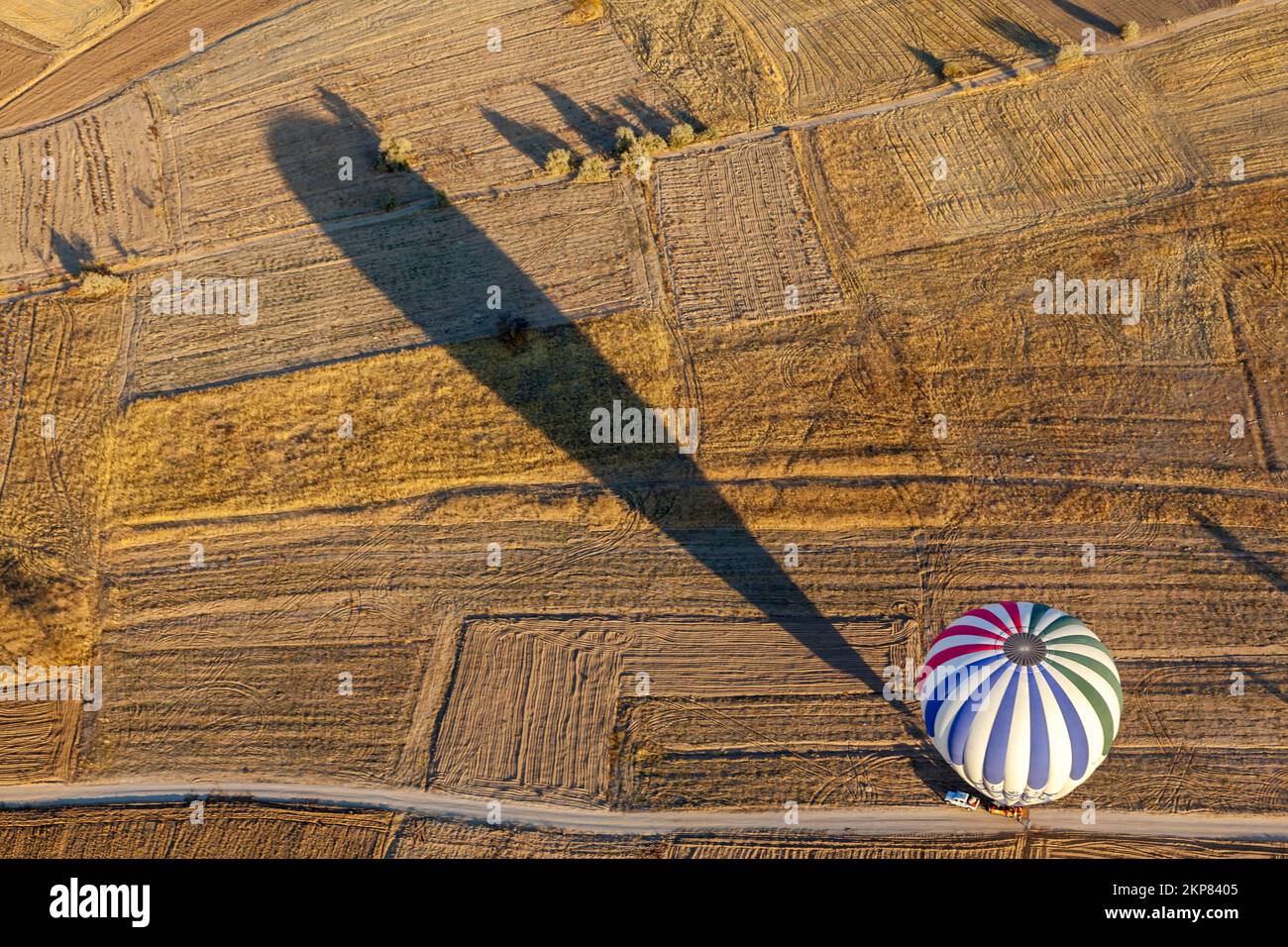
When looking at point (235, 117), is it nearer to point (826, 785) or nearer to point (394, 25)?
point (394, 25)

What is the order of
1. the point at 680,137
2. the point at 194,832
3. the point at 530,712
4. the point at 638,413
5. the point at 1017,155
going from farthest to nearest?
the point at 680,137, the point at 1017,155, the point at 638,413, the point at 530,712, the point at 194,832

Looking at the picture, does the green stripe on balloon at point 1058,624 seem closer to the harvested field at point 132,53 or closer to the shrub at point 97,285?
the shrub at point 97,285

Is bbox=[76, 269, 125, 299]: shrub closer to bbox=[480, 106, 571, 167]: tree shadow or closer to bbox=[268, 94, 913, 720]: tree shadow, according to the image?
bbox=[268, 94, 913, 720]: tree shadow

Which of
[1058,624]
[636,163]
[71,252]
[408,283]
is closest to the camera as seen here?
[1058,624]

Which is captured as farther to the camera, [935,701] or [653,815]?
[653,815]

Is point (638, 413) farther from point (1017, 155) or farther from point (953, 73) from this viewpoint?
point (953, 73)

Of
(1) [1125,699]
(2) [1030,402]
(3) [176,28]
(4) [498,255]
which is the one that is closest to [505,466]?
(4) [498,255]

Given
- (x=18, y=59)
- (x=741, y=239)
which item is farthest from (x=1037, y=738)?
(x=18, y=59)

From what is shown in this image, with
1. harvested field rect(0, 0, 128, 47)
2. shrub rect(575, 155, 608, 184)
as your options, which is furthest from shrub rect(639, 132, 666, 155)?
harvested field rect(0, 0, 128, 47)
